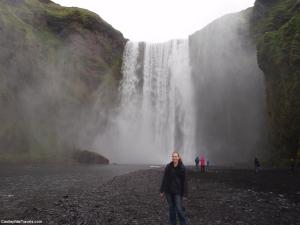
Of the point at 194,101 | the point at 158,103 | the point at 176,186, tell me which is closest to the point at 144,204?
the point at 176,186

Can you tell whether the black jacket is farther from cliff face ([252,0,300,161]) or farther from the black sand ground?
cliff face ([252,0,300,161])

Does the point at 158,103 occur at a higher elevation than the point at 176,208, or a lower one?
higher

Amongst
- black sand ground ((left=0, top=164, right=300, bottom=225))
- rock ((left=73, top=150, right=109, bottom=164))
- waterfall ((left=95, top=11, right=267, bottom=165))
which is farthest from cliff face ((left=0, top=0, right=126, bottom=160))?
black sand ground ((left=0, top=164, right=300, bottom=225))

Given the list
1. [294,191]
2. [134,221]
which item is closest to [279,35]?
[294,191]

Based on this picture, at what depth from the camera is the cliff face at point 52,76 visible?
57062 millimetres

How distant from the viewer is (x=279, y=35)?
4897cm

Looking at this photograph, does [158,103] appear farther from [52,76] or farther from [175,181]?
[175,181]

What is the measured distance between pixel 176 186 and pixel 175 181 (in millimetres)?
162

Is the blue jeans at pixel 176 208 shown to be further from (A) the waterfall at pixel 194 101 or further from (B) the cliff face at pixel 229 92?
(A) the waterfall at pixel 194 101

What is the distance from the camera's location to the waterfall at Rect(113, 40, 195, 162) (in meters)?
68.2

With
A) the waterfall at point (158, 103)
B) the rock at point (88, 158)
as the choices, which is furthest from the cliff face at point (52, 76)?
the waterfall at point (158, 103)

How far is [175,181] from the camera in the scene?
11.1m

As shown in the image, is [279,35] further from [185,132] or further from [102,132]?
[102,132]

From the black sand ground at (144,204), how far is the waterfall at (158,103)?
43023 mm
